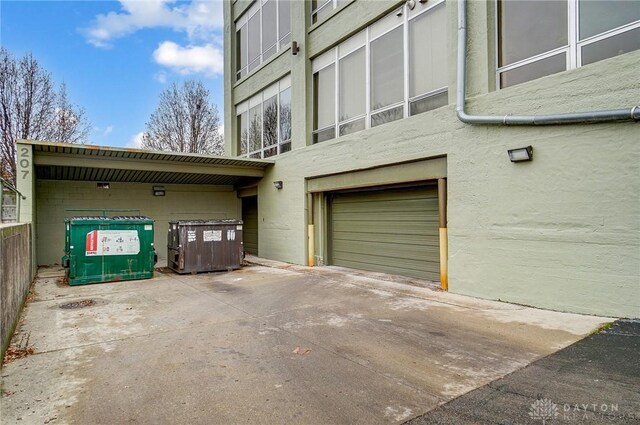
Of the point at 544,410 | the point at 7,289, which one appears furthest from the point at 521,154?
the point at 7,289

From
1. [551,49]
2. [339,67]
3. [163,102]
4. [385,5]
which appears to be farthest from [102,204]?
[163,102]

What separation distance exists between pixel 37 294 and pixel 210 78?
2347 centimetres

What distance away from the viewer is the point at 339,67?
1009 cm

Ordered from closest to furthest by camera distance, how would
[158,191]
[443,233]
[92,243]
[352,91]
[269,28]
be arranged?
[443,233] < [92,243] < [352,91] < [269,28] < [158,191]

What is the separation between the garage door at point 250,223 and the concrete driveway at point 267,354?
24.6ft

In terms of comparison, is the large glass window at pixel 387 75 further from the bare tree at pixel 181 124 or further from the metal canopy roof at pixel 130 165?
the bare tree at pixel 181 124

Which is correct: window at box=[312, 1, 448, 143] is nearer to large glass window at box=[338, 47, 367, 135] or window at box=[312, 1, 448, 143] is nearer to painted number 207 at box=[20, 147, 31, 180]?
Result: large glass window at box=[338, 47, 367, 135]

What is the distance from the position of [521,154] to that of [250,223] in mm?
11089

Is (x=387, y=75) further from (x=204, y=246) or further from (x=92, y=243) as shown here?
(x=92, y=243)

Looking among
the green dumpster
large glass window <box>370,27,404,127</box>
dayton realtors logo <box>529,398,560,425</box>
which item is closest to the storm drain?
the green dumpster

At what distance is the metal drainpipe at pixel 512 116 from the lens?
4738mm

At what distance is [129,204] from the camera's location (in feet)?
42.9

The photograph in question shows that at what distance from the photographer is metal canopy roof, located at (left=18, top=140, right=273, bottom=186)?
9172 millimetres

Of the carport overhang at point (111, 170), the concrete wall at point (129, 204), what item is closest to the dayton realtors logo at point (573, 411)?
the carport overhang at point (111, 170)
